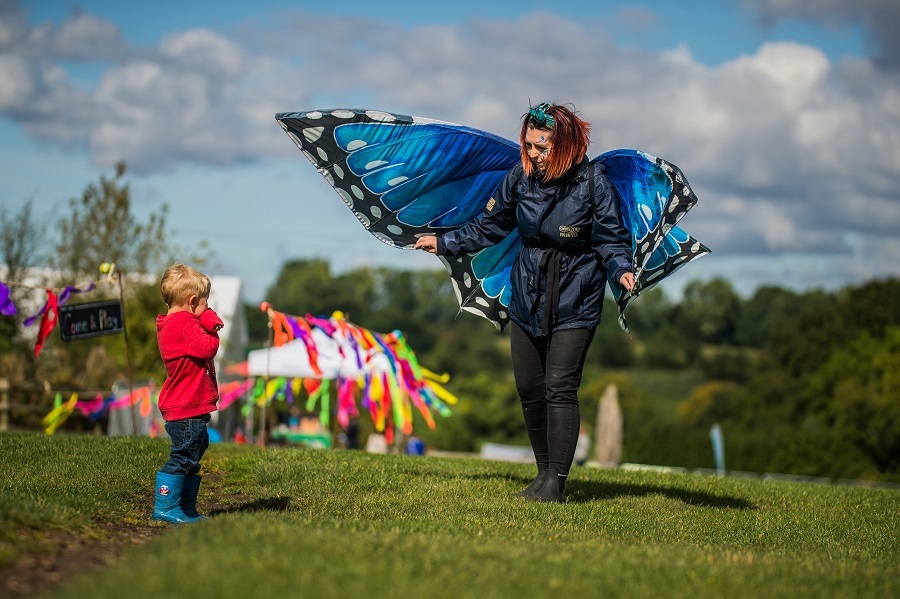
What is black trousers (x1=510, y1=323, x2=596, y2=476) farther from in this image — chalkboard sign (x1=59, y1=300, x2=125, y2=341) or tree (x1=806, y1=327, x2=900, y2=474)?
tree (x1=806, y1=327, x2=900, y2=474)

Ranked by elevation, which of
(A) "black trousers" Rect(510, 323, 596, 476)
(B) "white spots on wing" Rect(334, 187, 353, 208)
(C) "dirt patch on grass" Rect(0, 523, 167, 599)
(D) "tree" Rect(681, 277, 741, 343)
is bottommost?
(C) "dirt patch on grass" Rect(0, 523, 167, 599)

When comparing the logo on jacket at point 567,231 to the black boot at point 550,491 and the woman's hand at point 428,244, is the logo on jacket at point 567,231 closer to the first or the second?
the woman's hand at point 428,244

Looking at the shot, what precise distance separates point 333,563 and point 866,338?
64195 millimetres

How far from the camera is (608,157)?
712cm

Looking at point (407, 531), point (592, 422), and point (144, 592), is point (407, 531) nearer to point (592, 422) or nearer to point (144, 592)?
point (144, 592)

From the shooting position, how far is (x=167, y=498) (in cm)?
582

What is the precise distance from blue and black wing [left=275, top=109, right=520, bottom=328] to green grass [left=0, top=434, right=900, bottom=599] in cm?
162

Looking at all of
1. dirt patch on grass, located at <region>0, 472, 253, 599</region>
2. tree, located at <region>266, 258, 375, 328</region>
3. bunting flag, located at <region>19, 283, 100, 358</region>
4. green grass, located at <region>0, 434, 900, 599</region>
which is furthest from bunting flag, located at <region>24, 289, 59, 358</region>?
tree, located at <region>266, 258, 375, 328</region>

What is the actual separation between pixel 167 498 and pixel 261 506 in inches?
32.0

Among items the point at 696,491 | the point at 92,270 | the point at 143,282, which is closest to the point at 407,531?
the point at 696,491

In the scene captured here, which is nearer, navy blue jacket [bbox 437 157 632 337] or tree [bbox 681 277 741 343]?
navy blue jacket [bbox 437 157 632 337]

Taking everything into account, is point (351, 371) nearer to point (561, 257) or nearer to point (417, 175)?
point (417, 175)

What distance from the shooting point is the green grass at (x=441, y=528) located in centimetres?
409

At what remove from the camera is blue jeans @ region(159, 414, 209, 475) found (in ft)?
19.1
